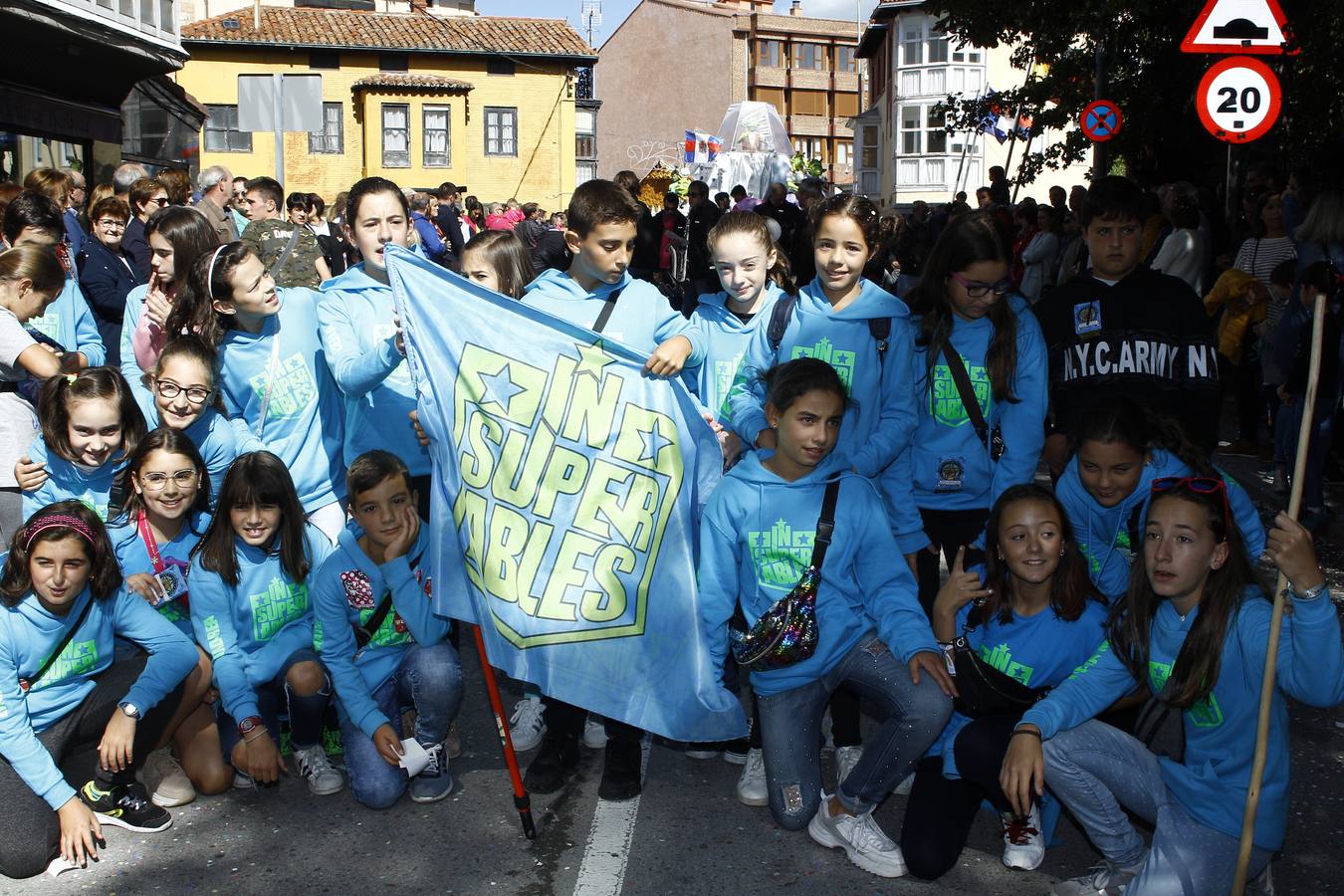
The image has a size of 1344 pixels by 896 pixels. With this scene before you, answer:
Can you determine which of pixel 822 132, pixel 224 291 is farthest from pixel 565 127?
pixel 822 132

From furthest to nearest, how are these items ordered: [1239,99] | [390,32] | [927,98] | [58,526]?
[927,98], [390,32], [1239,99], [58,526]

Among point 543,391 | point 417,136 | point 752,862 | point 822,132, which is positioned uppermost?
point 822,132

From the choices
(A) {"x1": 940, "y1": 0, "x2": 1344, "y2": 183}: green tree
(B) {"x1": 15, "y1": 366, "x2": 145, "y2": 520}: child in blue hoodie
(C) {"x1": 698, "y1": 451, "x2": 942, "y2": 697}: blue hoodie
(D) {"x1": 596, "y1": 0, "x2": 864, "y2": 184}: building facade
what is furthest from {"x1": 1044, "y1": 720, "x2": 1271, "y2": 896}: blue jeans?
(D) {"x1": 596, "y1": 0, "x2": 864, "y2": 184}: building facade

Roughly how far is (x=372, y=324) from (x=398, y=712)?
150 cm

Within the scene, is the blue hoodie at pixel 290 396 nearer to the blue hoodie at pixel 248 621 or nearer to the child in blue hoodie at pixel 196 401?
the child in blue hoodie at pixel 196 401

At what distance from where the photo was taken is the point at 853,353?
485cm

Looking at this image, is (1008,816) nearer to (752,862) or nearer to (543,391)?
(752,862)

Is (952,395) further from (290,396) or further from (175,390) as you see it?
(175,390)

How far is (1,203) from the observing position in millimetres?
7922

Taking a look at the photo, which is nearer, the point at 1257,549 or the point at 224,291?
the point at 1257,549

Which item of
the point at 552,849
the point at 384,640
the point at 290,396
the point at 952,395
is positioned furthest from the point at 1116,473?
the point at 290,396

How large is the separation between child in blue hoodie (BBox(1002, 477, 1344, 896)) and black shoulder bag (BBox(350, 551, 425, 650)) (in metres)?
2.25

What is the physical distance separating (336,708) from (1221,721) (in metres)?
2.98

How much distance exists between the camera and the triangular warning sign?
8.58 meters
